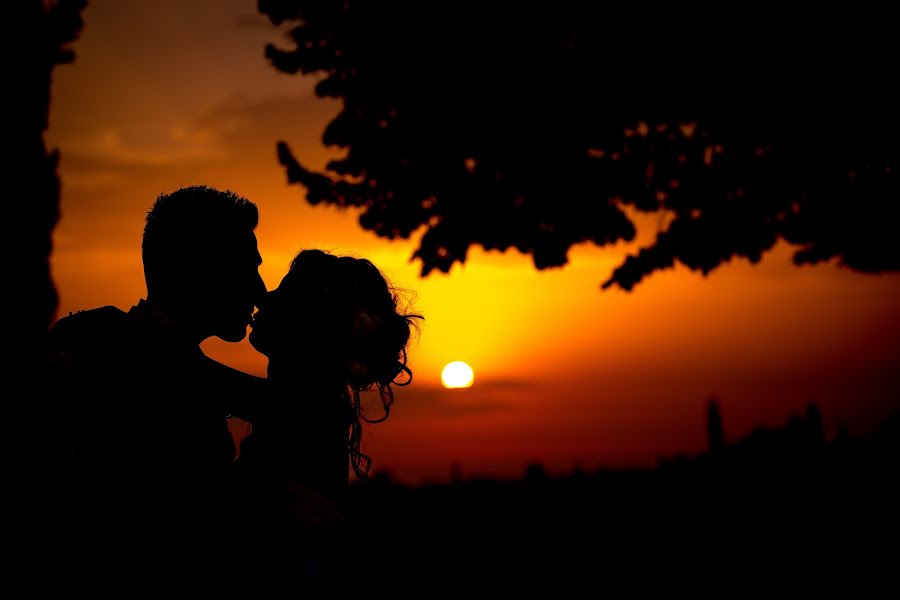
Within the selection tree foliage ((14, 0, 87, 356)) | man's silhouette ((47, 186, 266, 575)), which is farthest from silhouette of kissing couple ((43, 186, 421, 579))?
tree foliage ((14, 0, 87, 356))

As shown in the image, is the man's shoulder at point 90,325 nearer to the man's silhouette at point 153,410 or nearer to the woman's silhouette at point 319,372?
the man's silhouette at point 153,410

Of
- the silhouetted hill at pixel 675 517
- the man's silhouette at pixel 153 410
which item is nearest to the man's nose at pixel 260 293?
the man's silhouette at pixel 153 410

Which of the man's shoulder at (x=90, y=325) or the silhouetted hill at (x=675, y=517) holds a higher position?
the man's shoulder at (x=90, y=325)

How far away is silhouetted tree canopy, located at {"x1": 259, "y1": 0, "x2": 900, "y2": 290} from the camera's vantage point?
7238 millimetres

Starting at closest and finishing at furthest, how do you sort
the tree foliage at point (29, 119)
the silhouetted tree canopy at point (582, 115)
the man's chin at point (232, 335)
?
the man's chin at point (232, 335) → the silhouetted tree canopy at point (582, 115) → the tree foliage at point (29, 119)

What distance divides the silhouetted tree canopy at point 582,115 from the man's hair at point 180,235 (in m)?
5.56

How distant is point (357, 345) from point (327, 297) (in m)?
0.18

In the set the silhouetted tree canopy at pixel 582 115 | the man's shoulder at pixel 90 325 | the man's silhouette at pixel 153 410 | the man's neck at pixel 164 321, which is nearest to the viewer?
the man's silhouette at pixel 153 410

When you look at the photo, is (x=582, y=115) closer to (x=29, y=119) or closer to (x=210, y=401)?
(x=29, y=119)

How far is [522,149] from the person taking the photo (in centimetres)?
755

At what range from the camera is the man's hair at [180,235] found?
1949mm

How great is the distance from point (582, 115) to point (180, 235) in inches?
236

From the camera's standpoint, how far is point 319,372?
85.3 inches

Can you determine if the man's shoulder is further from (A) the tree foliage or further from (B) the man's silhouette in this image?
(A) the tree foliage
